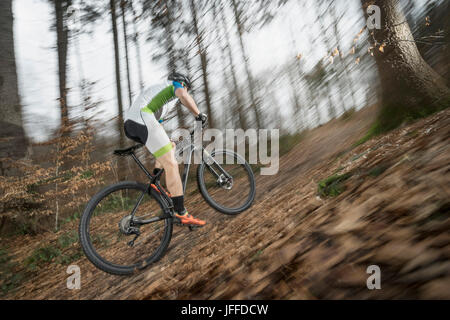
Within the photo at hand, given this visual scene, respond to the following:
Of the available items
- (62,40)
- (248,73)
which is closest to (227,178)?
(248,73)

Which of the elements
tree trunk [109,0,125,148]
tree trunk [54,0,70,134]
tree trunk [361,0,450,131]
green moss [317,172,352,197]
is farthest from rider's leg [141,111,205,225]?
tree trunk [54,0,70,134]

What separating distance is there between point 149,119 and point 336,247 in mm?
2127

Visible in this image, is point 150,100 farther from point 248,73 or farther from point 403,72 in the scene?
point 248,73

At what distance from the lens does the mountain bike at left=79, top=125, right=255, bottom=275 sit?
7.91 ft

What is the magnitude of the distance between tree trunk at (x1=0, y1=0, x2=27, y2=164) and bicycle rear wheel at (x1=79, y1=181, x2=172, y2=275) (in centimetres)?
424

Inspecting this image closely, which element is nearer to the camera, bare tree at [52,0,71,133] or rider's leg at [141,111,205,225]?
rider's leg at [141,111,205,225]

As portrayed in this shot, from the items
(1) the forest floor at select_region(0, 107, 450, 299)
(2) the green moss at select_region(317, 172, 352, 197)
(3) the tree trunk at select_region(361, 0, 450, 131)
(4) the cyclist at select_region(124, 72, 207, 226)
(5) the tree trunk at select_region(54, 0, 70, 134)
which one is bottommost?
(1) the forest floor at select_region(0, 107, 450, 299)

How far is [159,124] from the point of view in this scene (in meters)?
2.57

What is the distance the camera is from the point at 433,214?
1.17m

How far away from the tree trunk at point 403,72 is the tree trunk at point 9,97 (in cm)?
764

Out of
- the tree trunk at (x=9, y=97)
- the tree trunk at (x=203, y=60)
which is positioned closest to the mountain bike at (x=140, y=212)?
the tree trunk at (x=203, y=60)

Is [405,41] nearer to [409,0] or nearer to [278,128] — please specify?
[409,0]

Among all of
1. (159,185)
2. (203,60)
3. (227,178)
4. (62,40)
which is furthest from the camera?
(62,40)

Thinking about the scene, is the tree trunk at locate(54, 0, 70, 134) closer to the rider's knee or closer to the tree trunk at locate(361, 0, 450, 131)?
the rider's knee
